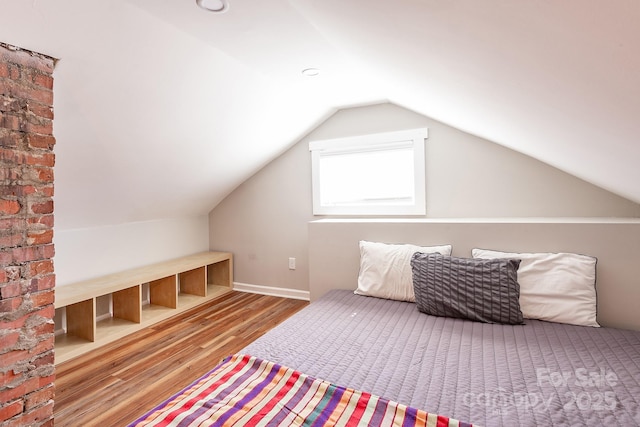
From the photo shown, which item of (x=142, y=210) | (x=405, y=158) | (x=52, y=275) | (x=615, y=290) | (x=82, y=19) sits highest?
(x=82, y=19)

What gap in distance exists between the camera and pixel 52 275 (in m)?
1.64

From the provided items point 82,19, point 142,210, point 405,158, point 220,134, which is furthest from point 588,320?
point 142,210

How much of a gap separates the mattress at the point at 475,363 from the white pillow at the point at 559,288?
8cm

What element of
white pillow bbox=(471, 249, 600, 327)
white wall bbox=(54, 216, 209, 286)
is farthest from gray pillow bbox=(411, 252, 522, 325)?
white wall bbox=(54, 216, 209, 286)

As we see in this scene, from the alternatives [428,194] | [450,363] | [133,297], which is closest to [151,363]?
[133,297]

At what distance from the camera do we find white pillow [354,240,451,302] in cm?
240

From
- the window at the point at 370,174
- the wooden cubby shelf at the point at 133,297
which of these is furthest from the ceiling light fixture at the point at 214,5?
the wooden cubby shelf at the point at 133,297

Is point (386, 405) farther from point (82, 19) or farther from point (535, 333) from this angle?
point (82, 19)

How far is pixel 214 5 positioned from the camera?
4.90 feet

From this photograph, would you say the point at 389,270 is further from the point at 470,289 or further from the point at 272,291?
the point at 272,291

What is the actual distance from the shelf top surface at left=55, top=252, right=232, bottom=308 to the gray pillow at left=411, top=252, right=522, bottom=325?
2.35 metres

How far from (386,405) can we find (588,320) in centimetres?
153

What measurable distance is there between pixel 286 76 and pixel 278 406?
6.75ft

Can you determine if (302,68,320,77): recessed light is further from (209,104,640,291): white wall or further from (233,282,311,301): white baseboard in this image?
(233,282,311,301): white baseboard
